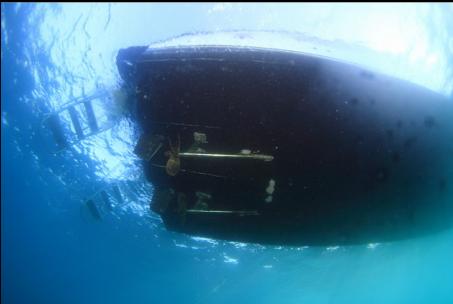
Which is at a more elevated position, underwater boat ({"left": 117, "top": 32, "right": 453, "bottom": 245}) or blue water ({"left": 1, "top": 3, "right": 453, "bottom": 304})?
blue water ({"left": 1, "top": 3, "right": 453, "bottom": 304})

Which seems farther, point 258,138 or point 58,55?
point 58,55

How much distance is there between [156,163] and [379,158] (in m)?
4.67

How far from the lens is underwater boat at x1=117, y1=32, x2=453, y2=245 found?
5141 mm

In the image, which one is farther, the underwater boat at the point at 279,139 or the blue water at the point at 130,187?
the blue water at the point at 130,187

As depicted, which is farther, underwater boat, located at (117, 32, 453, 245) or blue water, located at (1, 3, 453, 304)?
blue water, located at (1, 3, 453, 304)

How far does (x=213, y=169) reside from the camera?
6375 millimetres

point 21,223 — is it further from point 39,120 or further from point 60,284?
point 60,284

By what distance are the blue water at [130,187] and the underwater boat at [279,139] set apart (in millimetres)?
774

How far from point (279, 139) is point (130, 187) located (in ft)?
34.8

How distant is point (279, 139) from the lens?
19.0 ft

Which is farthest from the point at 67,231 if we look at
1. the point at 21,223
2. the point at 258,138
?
the point at 258,138

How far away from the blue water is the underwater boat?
774mm

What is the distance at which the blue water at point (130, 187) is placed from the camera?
5.74m

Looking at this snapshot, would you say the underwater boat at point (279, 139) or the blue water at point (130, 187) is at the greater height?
the blue water at point (130, 187)
